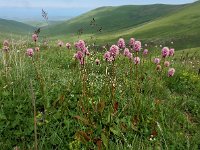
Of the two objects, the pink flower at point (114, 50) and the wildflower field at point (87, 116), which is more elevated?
the pink flower at point (114, 50)

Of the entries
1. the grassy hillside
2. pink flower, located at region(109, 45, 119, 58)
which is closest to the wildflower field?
pink flower, located at region(109, 45, 119, 58)

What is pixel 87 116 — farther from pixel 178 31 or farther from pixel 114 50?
pixel 178 31

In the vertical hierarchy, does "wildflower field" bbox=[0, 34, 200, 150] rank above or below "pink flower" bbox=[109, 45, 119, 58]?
below

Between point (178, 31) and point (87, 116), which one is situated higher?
point (87, 116)

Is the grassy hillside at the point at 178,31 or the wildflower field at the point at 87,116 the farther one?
the grassy hillside at the point at 178,31

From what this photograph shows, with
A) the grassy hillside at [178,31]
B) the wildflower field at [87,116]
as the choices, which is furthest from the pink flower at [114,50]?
the grassy hillside at [178,31]

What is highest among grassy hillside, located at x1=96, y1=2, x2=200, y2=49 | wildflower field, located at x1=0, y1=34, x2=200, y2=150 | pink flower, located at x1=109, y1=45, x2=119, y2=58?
pink flower, located at x1=109, y1=45, x2=119, y2=58

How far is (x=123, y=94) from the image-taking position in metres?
8.23

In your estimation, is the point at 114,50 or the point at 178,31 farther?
the point at 178,31

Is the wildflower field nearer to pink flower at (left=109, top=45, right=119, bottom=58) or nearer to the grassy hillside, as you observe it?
pink flower at (left=109, top=45, right=119, bottom=58)

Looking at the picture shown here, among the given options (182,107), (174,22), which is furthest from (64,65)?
(174,22)

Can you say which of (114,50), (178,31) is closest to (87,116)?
(114,50)

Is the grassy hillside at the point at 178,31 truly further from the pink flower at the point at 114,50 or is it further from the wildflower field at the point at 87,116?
the pink flower at the point at 114,50

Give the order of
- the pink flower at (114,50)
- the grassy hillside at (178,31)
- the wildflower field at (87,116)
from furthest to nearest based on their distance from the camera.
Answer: the grassy hillside at (178,31), the pink flower at (114,50), the wildflower field at (87,116)
